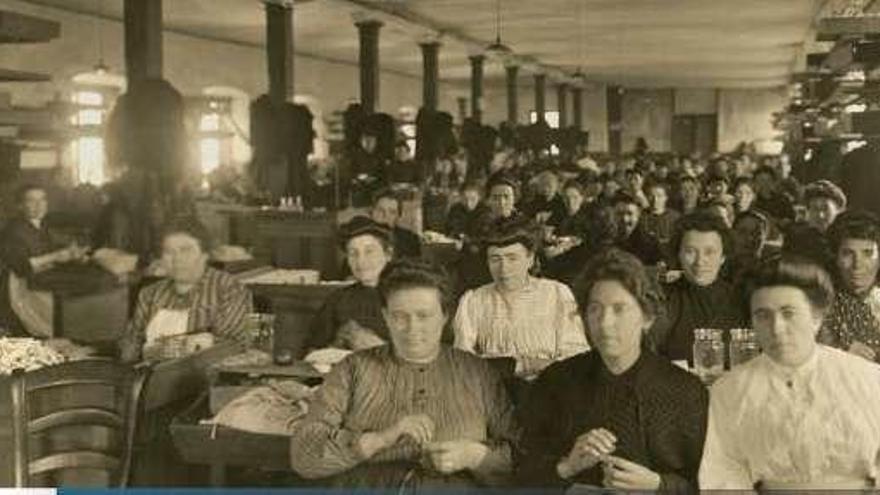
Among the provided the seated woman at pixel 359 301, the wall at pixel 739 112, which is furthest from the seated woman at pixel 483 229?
the wall at pixel 739 112

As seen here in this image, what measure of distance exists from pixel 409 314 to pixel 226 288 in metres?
1.33

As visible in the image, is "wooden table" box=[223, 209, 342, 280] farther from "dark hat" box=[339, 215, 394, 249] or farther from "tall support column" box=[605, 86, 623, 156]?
"tall support column" box=[605, 86, 623, 156]

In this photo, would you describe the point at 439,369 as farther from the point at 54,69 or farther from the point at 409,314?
the point at 54,69

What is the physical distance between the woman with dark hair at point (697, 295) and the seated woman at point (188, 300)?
1285 millimetres

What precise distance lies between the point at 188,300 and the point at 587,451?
5.64 ft

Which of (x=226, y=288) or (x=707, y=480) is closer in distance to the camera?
(x=707, y=480)

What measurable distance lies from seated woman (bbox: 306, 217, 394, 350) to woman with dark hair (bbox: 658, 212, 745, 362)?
869 millimetres

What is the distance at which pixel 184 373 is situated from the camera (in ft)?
10.9

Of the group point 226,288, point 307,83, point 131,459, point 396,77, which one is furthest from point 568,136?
point 131,459

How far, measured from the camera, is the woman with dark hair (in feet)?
12.3

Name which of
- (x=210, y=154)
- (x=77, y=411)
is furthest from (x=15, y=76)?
(x=210, y=154)

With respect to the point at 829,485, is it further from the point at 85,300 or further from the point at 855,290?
the point at 85,300

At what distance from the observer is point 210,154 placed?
1252 centimetres

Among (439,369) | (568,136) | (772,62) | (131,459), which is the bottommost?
(131,459)
